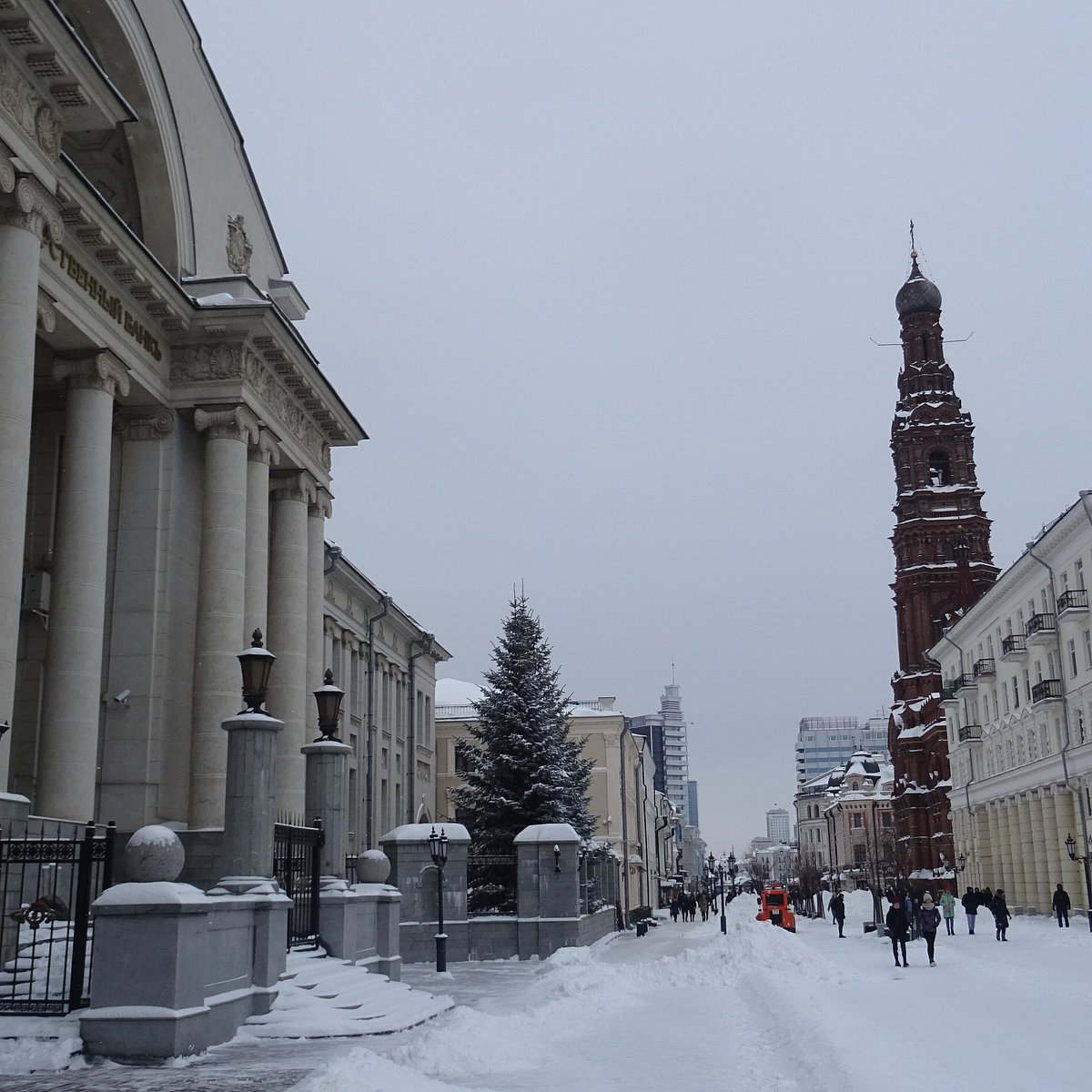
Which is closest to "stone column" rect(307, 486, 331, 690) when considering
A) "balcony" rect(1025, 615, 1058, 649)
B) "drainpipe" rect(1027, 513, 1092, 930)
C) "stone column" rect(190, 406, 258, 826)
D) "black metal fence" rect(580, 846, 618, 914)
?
"stone column" rect(190, 406, 258, 826)

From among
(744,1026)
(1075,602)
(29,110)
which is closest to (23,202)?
(29,110)

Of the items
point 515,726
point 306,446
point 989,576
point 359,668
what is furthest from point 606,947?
point 989,576

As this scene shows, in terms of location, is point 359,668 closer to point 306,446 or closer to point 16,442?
point 306,446

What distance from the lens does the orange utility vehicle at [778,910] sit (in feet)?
143

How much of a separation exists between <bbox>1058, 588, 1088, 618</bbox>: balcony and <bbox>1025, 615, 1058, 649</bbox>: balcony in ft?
8.68

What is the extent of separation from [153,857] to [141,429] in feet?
39.3

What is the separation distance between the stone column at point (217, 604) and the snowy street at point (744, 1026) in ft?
17.8

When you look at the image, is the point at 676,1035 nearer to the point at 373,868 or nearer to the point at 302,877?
the point at 302,877

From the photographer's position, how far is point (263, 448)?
24438 millimetres

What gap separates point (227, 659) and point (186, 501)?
3130 mm

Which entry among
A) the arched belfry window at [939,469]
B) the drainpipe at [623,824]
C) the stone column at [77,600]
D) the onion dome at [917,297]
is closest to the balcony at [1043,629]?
the drainpipe at [623,824]

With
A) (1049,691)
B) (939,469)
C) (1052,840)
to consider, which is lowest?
(1052,840)

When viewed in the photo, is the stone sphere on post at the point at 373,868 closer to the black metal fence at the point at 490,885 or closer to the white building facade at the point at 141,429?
the white building facade at the point at 141,429

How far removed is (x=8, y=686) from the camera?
1530cm
